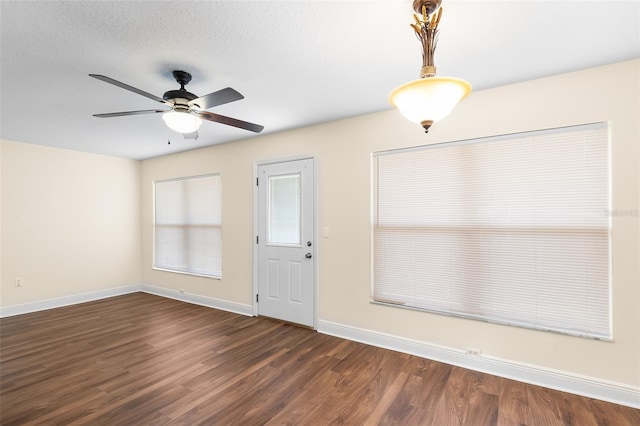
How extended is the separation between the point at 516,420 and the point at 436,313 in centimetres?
98

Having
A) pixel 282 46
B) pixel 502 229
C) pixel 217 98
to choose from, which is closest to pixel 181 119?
pixel 217 98

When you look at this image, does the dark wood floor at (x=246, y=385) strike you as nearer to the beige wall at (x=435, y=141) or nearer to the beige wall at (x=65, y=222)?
the beige wall at (x=435, y=141)

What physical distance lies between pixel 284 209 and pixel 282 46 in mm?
2262

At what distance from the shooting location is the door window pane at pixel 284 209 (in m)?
3.81

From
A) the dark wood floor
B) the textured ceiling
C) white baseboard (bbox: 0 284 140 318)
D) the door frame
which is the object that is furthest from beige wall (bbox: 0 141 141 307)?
the door frame

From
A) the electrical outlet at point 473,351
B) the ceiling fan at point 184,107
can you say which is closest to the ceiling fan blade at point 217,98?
the ceiling fan at point 184,107

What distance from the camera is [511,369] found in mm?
2477

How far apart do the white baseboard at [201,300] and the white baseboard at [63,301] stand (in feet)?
1.21

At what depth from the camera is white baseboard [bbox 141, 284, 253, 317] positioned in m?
4.23

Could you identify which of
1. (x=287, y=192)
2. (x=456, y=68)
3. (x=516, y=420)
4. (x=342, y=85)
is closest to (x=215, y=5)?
(x=342, y=85)

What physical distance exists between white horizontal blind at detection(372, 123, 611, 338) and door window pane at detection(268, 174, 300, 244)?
1.09 metres

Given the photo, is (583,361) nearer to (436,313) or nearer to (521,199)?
(436,313)

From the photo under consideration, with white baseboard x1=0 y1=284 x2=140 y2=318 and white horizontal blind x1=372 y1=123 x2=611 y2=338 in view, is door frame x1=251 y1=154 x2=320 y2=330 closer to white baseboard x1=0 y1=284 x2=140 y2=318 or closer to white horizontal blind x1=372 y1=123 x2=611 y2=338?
white horizontal blind x1=372 y1=123 x2=611 y2=338

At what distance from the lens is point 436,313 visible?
2.83m
